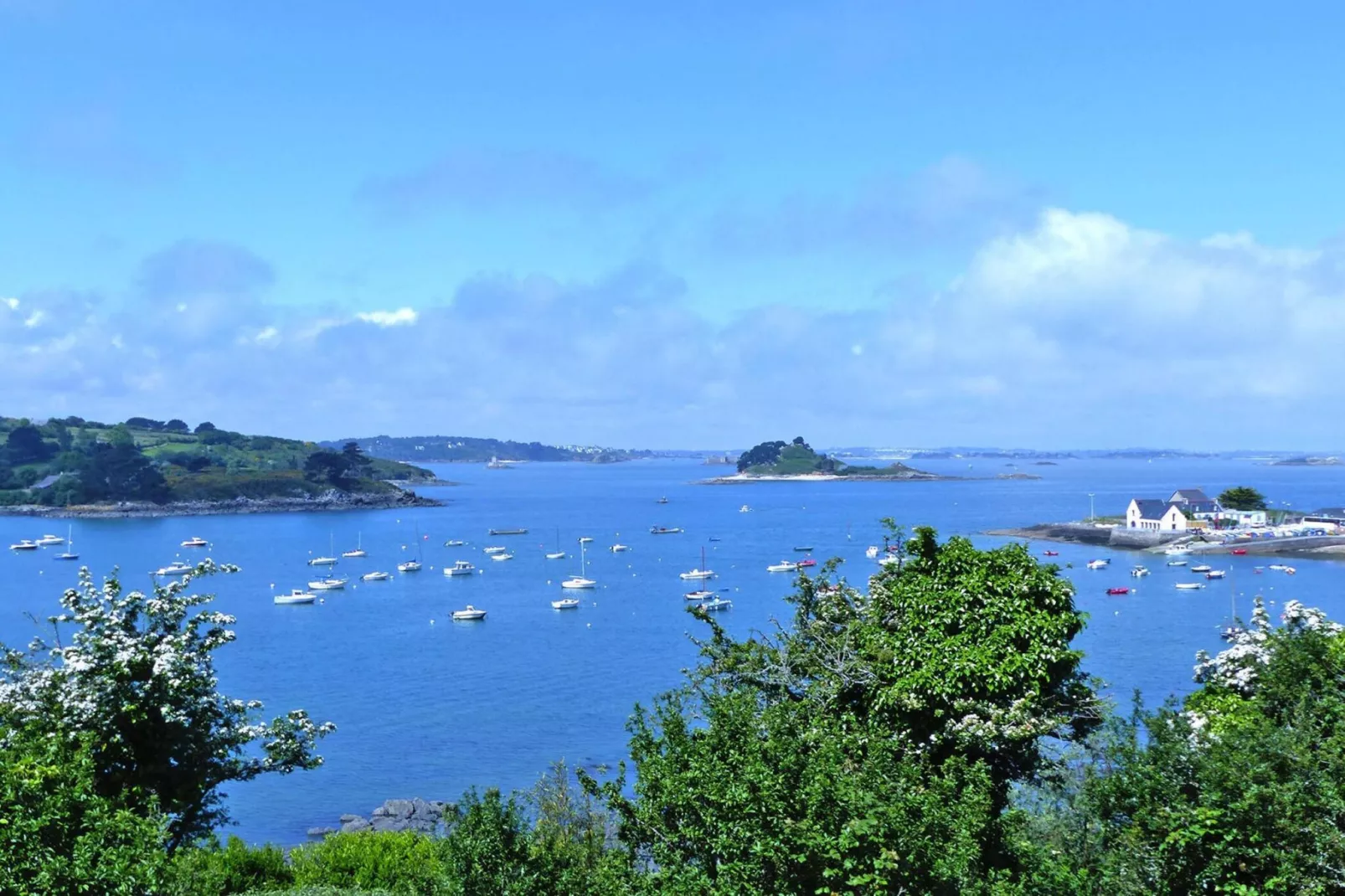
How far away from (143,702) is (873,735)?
9264mm

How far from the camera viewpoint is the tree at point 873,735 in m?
8.35

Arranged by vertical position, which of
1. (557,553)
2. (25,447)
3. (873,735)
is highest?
(25,447)

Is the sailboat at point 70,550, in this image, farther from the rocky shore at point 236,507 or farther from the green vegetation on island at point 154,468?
the green vegetation on island at point 154,468

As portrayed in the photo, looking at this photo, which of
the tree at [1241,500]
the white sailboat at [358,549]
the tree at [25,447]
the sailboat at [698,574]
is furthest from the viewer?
the tree at [25,447]

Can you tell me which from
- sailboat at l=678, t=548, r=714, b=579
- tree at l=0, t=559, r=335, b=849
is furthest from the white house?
tree at l=0, t=559, r=335, b=849

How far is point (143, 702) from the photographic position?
44.7ft

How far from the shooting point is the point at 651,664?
50156 millimetres

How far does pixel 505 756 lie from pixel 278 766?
20.8 meters

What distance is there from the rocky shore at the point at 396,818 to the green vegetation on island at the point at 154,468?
126m

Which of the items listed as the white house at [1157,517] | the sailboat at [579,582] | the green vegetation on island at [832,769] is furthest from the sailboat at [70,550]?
the white house at [1157,517]

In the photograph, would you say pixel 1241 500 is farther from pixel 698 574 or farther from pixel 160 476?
pixel 160 476

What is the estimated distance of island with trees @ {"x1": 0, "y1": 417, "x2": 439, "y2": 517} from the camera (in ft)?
462

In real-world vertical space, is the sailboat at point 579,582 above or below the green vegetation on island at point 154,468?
below

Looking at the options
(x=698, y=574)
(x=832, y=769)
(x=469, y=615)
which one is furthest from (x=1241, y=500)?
(x=832, y=769)
